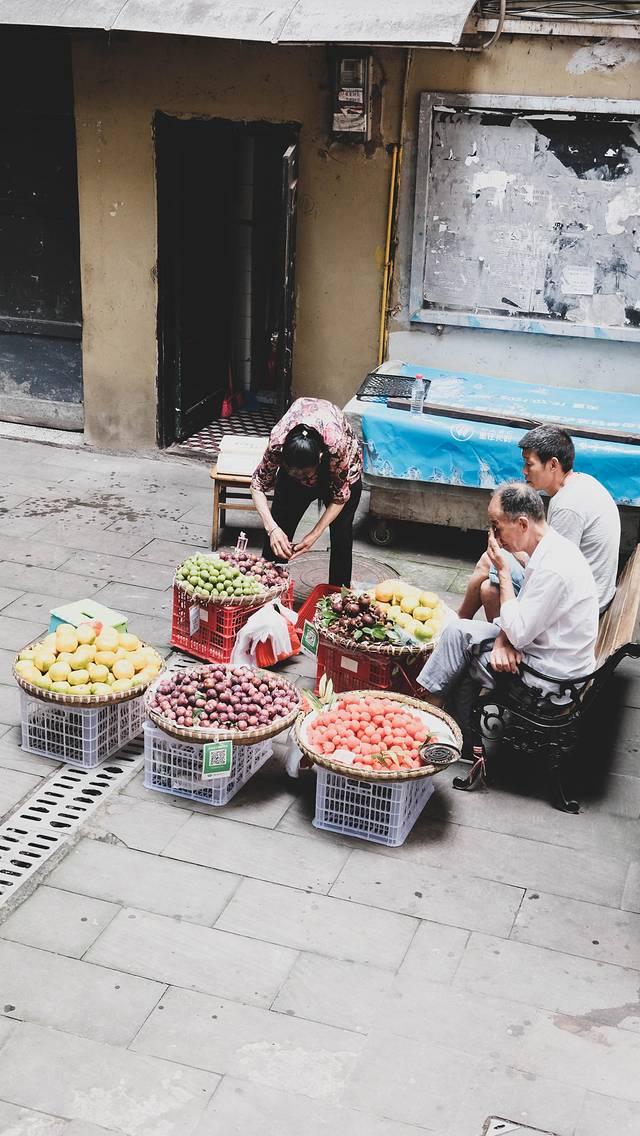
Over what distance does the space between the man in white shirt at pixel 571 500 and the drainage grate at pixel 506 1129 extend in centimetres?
308

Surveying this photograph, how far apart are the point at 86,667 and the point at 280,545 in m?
1.57

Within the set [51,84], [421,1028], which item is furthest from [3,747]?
[51,84]

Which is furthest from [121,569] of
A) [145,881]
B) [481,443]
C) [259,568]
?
[145,881]

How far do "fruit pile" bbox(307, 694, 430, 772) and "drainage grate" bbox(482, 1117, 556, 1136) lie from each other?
161 cm

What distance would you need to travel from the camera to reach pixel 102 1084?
3.97 m

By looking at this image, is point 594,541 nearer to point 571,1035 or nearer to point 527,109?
point 571,1035

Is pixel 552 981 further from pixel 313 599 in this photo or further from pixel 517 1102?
pixel 313 599

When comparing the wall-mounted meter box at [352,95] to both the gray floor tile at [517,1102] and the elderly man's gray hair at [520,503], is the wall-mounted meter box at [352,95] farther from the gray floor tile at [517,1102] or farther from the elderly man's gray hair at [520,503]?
the gray floor tile at [517,1102]

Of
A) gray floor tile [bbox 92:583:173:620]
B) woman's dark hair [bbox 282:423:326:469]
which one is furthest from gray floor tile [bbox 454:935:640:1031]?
gray floor tile [bbox 92:583:173:620]

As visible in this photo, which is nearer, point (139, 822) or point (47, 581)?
point (139, 822)

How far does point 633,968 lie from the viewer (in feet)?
15.2

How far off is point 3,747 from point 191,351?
18.1ft

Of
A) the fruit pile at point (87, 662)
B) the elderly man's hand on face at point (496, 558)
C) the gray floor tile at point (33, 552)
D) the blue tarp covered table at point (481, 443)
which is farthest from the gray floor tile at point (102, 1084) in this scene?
the blue tarp covered table at point (481, 443)

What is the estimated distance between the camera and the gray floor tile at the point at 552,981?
442 cm
